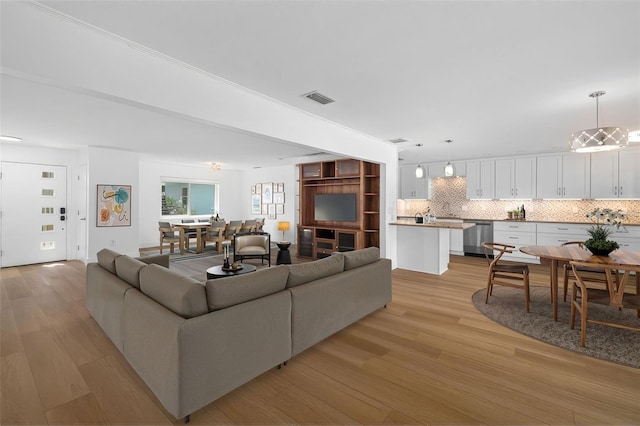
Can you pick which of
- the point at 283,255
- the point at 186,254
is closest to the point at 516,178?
the point at 283,255

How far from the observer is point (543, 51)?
241 cm

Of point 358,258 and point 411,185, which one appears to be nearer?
point 358,258

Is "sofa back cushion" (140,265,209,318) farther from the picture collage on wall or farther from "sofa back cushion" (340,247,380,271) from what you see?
the picture collage on wall

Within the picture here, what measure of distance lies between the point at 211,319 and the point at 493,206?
7.91 m

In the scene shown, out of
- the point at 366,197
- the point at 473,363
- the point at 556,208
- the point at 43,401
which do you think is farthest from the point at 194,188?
the point at 556,208

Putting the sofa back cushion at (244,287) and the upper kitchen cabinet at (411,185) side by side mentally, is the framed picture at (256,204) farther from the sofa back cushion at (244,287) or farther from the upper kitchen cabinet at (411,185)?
the sofa back cushion at (244,287)

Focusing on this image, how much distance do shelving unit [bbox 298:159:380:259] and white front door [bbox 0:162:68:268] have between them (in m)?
5.38

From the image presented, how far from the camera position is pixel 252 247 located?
637 centimetres

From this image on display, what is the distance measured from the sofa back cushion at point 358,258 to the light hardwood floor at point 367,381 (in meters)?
0.66

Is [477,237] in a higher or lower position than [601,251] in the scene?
lower

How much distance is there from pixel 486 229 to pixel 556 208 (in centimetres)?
161

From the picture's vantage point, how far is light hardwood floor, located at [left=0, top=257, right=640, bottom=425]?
6.32ft

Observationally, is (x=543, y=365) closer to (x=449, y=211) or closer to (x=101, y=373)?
(x=101, y=373)

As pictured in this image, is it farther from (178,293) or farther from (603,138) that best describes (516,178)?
(178,293)
